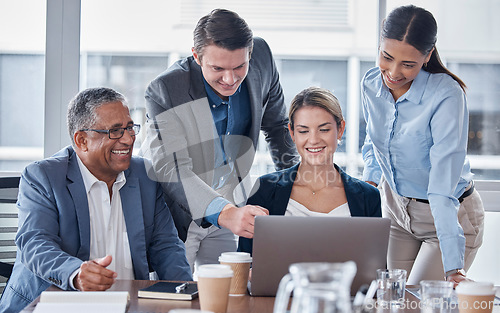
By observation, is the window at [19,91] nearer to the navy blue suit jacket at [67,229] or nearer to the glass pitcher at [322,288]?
the navy blue suit jacket at [67,229]

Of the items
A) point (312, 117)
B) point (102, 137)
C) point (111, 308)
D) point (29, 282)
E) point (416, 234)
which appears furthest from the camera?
point (416, 234)

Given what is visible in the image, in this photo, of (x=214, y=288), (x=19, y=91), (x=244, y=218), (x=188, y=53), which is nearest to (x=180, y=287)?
(x=214, y=288)

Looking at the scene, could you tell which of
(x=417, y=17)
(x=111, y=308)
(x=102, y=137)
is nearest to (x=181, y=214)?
(x=102, y=137)

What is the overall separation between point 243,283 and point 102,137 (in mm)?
864

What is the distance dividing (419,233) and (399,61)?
791 millimetres

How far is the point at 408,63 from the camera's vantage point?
2178mm

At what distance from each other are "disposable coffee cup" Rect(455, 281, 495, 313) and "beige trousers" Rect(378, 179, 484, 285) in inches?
40.9

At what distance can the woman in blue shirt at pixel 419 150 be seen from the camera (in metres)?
2.08

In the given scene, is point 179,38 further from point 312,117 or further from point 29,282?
point 29,282

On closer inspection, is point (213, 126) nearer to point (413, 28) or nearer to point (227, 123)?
point (227, 123)

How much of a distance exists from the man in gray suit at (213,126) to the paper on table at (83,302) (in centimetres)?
59

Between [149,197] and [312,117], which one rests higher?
[312,117]

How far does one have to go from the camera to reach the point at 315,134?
7.45 ft

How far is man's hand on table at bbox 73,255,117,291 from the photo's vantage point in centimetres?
161
